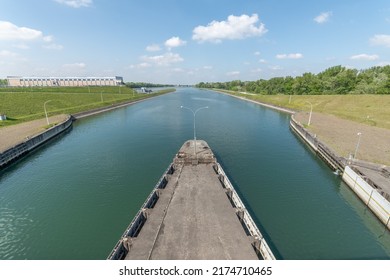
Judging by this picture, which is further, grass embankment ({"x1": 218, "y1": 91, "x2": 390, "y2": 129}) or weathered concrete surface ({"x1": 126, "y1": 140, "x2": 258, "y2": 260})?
grass embankment ({"x1": 218, "y1": 91, "x2": 390, "y2": 129})

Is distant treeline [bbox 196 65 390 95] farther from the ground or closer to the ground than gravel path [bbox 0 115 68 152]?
farther from the ground

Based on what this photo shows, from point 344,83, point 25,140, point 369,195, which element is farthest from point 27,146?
point 344,83

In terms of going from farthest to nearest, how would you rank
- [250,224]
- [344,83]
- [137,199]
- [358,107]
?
[344,83] → [358,107] → [137,199] → [250,224]

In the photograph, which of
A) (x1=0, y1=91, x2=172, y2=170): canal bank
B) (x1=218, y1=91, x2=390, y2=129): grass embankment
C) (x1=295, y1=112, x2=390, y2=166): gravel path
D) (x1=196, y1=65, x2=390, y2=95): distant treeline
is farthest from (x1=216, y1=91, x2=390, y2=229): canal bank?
(x1=196, y1=65, x2=390, y2=95): distant treeline

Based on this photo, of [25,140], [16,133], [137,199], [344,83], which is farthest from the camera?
[344,83]

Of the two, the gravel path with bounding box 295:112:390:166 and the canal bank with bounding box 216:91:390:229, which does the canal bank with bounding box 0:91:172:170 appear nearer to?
the canal bank with bounding box 216:91:390:229

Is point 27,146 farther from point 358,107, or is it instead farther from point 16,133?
point 358,107
